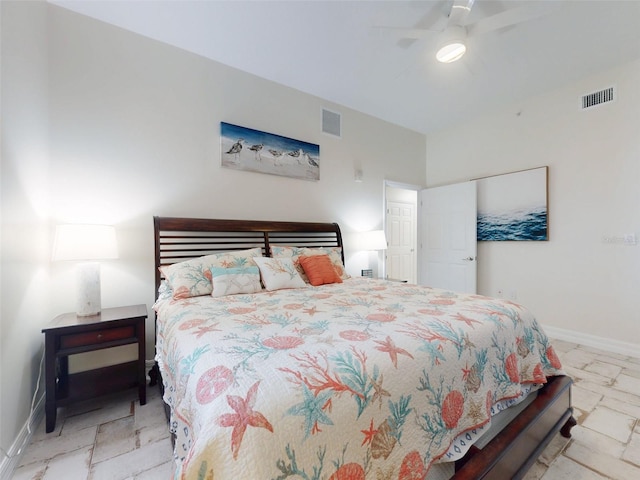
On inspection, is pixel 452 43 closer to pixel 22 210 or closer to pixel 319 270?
pixel 319 270

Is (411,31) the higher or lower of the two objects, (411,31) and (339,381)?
the higher

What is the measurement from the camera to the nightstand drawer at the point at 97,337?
1.85 metres

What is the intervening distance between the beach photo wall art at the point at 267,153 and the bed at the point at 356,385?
147 centimetres

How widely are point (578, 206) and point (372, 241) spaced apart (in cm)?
238

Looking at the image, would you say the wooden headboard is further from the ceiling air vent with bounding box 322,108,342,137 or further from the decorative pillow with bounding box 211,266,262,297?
the ceiling air vent with bounding box 322,108,342,137

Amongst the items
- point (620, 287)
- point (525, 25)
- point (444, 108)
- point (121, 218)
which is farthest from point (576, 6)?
point (121, 218)

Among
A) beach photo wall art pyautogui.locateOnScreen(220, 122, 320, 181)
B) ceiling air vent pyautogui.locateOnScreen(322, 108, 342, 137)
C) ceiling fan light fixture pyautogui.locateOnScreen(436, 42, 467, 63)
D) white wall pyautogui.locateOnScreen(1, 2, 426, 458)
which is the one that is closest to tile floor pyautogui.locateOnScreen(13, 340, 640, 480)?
white wall pyautogui.locateOnScreen(1, 2, 426, 458)

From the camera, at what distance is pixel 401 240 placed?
18.6ft

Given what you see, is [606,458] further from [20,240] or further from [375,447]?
[20,240]

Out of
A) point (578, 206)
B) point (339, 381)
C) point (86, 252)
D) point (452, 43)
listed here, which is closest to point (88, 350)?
point (86, 252)

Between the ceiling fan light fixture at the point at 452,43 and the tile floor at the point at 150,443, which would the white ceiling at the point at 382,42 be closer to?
the ceiling fan light fixture at the point at 452,43

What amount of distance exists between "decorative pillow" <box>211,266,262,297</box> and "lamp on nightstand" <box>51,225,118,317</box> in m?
0.73

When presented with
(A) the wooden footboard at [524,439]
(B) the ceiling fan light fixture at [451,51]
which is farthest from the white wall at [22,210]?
(B) the ceiling fan light fixture at [451,51]

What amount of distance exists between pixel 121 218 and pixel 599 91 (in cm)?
505
